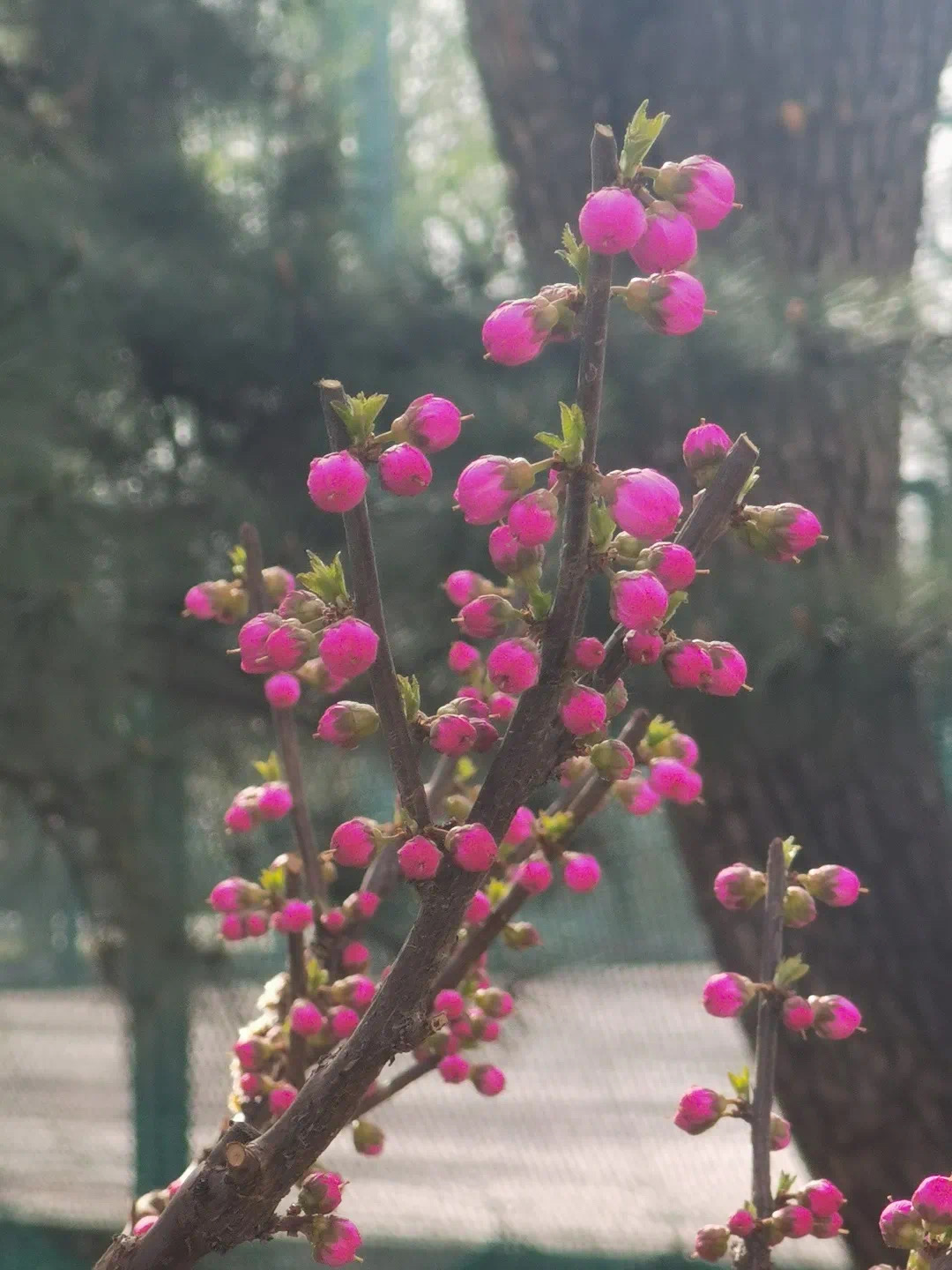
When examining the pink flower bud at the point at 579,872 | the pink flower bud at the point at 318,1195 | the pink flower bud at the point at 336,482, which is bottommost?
the pink flower bud at the point at 318,1195

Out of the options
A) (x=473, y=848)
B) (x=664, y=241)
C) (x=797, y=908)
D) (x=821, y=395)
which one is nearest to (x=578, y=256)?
(x=664, y=241)

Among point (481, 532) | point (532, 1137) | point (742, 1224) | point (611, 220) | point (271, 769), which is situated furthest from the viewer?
point (532, 1137)

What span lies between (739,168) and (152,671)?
722 millimetres

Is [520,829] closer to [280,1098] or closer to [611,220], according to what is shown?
[280,1098]

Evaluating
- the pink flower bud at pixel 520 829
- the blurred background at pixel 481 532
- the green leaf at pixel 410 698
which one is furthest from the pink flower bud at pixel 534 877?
the blurred background at pixel 481 532

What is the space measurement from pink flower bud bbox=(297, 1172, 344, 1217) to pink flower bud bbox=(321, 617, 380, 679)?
0.14 m

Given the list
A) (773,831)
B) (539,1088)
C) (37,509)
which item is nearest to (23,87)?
(37,509)

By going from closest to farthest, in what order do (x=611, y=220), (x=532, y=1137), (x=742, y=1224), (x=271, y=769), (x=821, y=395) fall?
(x=611, y=220), (x=742, y=1224), (x=271, y=769), (x=821, y=395), (x=532, y=1137)

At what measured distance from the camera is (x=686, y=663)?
10.6 inches

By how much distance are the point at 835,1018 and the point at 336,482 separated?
0.24 metres

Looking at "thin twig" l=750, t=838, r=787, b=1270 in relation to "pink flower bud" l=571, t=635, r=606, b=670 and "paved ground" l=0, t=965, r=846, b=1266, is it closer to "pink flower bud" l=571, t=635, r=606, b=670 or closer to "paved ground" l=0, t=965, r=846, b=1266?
"pink flower bud" l=571, t=635, r=606, b=670

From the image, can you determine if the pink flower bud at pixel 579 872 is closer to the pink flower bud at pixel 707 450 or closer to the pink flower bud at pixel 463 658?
the pink flower bud at pixel 463 658

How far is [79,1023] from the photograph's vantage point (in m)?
1.72

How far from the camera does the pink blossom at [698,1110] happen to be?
0.38 metres
